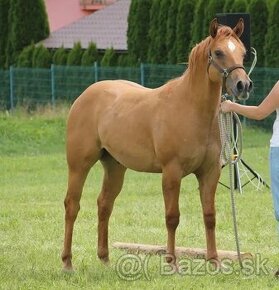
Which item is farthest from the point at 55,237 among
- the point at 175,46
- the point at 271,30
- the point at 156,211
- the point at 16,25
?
the point at 16,25

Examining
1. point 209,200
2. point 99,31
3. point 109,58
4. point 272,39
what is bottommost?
A: point 99,31

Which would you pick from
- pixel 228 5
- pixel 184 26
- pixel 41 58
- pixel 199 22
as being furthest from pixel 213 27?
pixel 41 58

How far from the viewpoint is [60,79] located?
1291 inches

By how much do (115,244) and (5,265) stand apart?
142 cm

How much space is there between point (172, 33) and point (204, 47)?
71.0 feet

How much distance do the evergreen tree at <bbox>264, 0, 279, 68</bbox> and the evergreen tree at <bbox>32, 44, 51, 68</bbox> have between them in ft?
33.5

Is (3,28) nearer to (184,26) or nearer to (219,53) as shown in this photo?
(184,26)

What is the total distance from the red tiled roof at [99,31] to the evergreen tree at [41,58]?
5.73 ft

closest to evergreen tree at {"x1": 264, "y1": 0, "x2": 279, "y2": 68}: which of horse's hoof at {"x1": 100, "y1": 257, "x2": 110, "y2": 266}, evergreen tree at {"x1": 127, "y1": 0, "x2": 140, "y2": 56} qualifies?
evergreen tree at {"x1": 127, "y1": 0, "x2": 140, "y2": 56}

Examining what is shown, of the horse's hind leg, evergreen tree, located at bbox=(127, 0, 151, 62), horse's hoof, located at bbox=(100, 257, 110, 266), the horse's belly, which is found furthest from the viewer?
evergreen tree, located at bbox=(127, 0, 151, 62)

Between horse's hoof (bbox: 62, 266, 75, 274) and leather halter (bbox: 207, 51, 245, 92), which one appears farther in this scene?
horse's hoof (bbox: 62, 266, 75, 274)

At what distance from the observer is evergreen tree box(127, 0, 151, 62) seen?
1300 inches

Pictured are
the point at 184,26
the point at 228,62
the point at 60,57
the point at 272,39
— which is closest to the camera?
the point at 228,62

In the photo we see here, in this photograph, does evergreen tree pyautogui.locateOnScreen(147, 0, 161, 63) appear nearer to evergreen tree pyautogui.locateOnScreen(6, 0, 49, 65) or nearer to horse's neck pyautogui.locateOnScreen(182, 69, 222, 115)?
evergreen tree pyautogui.locateOnScreen(6, 0, 49, 65)
